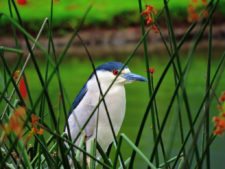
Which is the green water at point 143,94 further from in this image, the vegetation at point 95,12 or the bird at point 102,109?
the vegetation at point 95,12

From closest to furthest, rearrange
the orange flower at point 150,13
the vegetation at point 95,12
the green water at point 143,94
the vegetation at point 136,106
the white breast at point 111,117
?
the vegetation at point 136,106
the orange flower at point 150,13
the white breast at point 111,117
the green water at point 143,94
the vegetation at point 95,12

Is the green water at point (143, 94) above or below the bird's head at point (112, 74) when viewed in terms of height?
below

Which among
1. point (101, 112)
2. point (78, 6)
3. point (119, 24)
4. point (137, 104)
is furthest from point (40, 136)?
point (78, 6)

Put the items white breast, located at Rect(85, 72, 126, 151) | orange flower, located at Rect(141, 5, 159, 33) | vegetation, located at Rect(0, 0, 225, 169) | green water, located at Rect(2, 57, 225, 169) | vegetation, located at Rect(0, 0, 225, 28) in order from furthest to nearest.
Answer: vegetation, located at Rect(0, 0, 225, 28) → green water, located at Rect(2, 57, 225, 169) → white breast, located at Rect(85, 72, 126, 151) → orange flower, located at Rect(141, 5, 159, 33) → vegetation, located at Rect(0, 0, 225, 169)

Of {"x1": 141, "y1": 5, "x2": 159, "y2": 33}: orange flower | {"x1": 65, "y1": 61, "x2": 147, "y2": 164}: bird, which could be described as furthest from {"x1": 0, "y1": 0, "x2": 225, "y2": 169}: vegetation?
{"x1": 65, "y1": 61, "x2": 147, "y2": 164}: bird

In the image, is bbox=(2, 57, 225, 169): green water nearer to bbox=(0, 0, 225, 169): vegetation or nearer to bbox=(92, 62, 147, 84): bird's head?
bbox=(0, 0, 225, 169): vegetation

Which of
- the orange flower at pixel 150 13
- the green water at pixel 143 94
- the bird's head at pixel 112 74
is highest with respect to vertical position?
the orange flower at pixel 150 13

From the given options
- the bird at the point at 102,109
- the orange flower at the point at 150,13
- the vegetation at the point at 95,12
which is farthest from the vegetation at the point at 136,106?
the vegetation at the point at 95,12

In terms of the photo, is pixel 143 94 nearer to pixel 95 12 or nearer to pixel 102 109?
pixel 102 109

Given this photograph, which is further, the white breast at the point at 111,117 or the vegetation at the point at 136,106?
the white breast at the point at 111,117

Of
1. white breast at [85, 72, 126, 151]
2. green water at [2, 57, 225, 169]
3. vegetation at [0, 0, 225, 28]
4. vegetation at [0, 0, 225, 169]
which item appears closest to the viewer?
vegetation at [0, 0, 225, 169]

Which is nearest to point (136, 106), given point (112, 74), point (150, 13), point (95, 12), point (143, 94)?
point (143, 94)

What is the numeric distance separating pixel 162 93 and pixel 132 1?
14.3 metres

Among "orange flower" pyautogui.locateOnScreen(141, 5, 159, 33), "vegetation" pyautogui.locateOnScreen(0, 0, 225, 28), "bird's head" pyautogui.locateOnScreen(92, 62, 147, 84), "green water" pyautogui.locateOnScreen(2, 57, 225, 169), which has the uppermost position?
"orange flower" pyautogui.locateOnScreen(141, 5, 159, 33)
